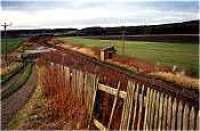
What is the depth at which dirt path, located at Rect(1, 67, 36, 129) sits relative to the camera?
9666mm

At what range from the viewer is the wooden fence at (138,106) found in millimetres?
6332

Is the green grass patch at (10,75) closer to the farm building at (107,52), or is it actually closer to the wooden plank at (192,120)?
the farm building at (107,52)

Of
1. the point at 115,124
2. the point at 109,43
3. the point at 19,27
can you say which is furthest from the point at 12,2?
the point at 115,124

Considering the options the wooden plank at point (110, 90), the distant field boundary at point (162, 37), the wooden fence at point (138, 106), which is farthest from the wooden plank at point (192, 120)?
the distant field boundary at point (162, 37)

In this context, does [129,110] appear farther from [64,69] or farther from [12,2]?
[12,2]

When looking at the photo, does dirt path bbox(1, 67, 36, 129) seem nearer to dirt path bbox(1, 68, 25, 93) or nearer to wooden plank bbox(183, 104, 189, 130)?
dirt path bbox(1, 68, 25, 93)

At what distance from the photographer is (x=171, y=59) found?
431 inches

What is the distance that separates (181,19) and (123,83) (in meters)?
2.71

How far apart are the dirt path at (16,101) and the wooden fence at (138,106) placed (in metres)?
1.60

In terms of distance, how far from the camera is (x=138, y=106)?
745cm

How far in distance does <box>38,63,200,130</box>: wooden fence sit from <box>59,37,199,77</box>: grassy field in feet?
5.14

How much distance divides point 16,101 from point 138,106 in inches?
166

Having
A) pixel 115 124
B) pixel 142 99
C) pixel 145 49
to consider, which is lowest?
pixel 115 124

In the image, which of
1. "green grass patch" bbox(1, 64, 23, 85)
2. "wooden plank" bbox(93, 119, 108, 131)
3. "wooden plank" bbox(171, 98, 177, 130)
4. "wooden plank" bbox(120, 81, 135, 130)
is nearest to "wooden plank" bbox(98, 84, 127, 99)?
"wooden plank" bbox(120, 81, 135, 130)
